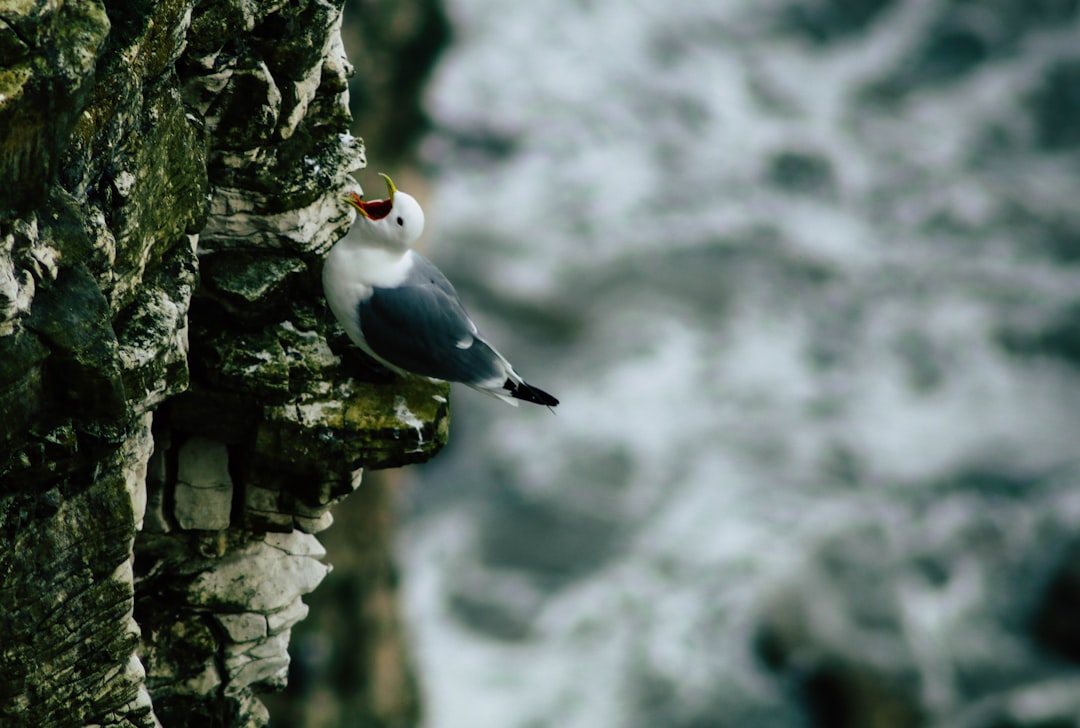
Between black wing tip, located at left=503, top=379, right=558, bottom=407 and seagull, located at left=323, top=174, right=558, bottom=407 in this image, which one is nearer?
seagull, located at left=323, top=174, right=558, bottom=407

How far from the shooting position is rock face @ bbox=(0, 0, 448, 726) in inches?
221

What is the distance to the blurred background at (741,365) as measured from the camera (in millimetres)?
21750

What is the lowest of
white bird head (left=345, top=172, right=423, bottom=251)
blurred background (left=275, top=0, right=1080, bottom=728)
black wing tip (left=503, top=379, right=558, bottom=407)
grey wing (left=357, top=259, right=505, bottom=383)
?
blurred background (left=275, top=0, right=1080, bottom=728)

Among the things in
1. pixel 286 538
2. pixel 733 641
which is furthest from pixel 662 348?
pixel 286 538

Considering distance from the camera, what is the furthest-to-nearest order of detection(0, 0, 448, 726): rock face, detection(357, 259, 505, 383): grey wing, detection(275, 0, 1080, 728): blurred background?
detection(275, 0, 1080, 728): blurred background → detection(357, 259, 505, 383): grey wing → detection(0, 0, 448, 726): rock face

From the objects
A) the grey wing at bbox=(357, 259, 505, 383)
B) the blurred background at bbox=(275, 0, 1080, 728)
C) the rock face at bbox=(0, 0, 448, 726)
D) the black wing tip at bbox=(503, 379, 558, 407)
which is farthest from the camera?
the blurred background at bbox=(275, 0, 1080, 728)

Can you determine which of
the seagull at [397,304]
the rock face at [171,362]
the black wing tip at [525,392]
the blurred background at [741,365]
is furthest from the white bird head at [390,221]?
the blurred background at [741,365]

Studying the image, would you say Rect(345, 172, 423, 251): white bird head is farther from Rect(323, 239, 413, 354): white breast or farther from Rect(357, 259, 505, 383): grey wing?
Rect(357, 259, 505, 383): grey wing

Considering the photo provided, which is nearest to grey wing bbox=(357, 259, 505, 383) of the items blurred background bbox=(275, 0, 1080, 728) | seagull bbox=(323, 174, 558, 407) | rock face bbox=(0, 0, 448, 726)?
seagull bbox=(323, 174, 558, 407)

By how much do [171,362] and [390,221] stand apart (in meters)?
1.39

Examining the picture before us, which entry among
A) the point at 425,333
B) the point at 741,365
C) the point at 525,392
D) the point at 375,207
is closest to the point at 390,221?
the point at 375,207

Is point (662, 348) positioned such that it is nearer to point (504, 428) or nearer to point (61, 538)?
point (504, 428)

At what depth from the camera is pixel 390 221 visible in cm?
751

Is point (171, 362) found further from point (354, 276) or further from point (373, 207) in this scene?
point (373, 207)
